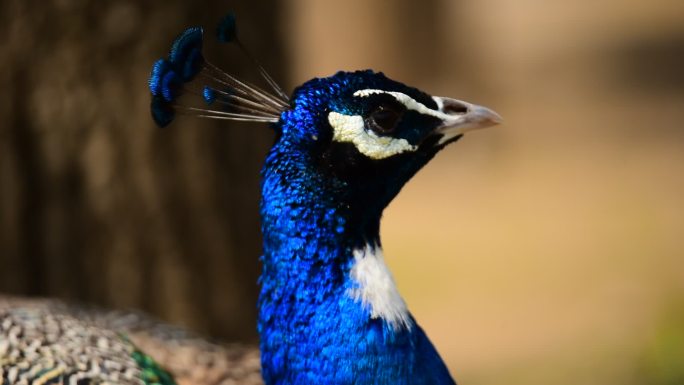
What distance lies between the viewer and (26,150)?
8.15 ft

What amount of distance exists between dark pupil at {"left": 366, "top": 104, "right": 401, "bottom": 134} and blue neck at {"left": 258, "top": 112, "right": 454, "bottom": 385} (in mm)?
117

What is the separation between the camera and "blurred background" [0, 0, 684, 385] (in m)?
2.48

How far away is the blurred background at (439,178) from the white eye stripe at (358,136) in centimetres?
93

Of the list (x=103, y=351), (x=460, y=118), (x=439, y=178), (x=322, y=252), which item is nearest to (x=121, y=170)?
(x=103, y=351)

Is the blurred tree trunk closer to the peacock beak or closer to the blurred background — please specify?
the blurred background

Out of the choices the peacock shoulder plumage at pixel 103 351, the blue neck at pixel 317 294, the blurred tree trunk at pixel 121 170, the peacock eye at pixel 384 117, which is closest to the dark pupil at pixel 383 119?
the peacock eye at pixel 384 117

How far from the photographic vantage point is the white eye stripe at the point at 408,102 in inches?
65.0

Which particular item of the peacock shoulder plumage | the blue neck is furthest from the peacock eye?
the peacock shoulder plumage

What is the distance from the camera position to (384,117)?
1.67m

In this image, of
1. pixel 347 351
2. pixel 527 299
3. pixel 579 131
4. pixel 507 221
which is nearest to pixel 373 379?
pixel 347 351

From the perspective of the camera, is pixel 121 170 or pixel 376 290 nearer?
pixel 376 290

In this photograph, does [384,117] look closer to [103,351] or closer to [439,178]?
[103,351]

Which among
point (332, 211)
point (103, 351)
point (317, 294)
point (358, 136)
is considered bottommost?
point (103, 351)

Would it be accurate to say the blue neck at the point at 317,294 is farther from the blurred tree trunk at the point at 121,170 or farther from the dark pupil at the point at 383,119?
the blurred tree trunk at the point at 121,170
